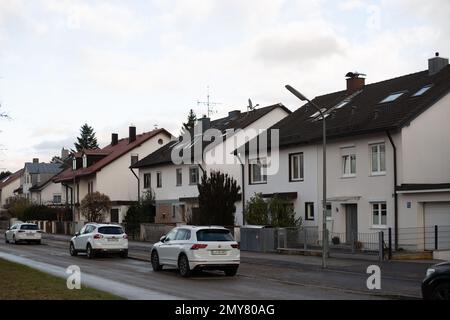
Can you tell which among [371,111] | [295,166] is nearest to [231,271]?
[371,111]

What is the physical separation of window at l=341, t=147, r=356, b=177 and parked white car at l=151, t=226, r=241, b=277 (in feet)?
41.6

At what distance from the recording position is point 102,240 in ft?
96.6

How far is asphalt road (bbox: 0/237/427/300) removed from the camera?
1586 centimetres

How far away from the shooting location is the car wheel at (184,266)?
2067 centimetres

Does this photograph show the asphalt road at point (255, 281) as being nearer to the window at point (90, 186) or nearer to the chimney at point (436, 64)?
the chimney at point (436, 64)

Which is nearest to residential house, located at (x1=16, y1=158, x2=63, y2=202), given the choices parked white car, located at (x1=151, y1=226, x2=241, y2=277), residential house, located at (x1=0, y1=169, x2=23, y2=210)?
residential house, located at (x1=0, y1=169, x2=23, y2=210)

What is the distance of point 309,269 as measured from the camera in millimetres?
23406

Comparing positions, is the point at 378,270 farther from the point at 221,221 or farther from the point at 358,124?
the point at 221,221

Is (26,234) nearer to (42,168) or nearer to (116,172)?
(116,172)

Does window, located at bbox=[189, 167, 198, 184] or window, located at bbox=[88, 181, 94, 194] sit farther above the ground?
window, located at bbox=[189, 167, 198, 184]

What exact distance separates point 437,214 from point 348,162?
6.00 metres

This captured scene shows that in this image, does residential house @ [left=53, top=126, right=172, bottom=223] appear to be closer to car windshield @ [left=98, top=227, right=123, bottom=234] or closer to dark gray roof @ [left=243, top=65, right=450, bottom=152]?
dark gray roof @ [left=243, top=65, right=450, bottom=152]
